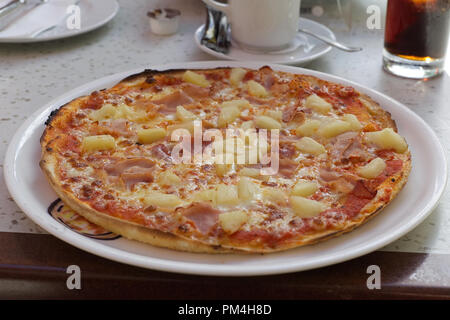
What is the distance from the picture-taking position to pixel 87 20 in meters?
2.12

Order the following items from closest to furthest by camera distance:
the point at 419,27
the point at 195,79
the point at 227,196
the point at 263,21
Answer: the point at 227,196 → the point at 195,79 → the point at 419,27 → the point at 263,21

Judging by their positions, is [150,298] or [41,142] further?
[41,142]

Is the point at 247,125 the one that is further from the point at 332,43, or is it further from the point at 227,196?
the point at 332,43

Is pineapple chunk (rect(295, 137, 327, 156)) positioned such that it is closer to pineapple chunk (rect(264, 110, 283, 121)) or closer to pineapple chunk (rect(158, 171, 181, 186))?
pineapple chunk (rect(264, 110, 283, 121))

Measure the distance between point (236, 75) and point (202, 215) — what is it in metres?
0.62

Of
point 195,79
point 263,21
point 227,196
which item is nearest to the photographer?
point 227,196

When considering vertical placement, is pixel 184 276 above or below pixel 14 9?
below

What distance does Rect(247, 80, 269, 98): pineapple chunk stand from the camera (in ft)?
4.84

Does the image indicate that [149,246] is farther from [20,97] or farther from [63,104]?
[20,97]

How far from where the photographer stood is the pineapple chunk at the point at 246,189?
106cm

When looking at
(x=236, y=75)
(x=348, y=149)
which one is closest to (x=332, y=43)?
(x=236, y=75)

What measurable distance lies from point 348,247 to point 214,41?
1.09 m

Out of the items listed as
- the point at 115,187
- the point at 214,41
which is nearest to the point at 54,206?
the point at 115,187

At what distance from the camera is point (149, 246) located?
37.9 inches
